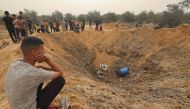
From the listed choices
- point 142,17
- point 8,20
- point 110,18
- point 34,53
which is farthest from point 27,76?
point 110,18

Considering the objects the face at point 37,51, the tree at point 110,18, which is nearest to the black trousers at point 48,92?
the face at point 37,51

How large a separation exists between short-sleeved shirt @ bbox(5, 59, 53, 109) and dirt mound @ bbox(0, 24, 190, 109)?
224cm

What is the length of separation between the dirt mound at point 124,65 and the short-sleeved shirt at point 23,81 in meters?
2.24

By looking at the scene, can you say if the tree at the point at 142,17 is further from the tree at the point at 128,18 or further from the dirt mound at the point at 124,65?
the dirt mound at the point at 124,65

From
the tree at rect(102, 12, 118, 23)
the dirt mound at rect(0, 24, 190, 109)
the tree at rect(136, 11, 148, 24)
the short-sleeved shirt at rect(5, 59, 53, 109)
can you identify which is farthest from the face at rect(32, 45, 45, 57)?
the tree at rect(102, 12, 118, 23)

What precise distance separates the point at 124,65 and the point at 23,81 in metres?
14.7

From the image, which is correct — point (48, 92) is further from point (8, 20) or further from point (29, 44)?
point (8, 20)

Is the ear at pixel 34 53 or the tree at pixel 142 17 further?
the tree at pixel 142 17

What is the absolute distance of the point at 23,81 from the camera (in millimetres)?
3607

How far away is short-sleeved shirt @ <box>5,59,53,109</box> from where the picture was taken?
142 inches

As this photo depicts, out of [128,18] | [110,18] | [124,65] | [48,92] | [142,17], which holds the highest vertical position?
[48,92]

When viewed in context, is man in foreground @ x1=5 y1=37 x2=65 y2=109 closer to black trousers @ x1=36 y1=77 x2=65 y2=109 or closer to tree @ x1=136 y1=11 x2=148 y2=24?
black trousers @ x1=36 y1=77 x2=65 y2=109

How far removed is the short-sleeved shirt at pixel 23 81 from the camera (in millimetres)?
3596

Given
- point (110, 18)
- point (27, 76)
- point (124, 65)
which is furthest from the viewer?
point (110, 18)
